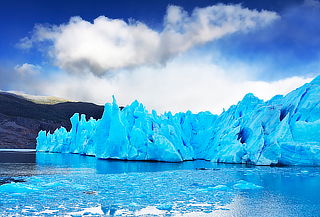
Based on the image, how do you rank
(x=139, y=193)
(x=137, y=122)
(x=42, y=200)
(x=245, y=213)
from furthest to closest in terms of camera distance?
1. (x=137, y=122)
2. (x=139, y=193)
3. (x=42, y=200)
4. (x=245, y=213)

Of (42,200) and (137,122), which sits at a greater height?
(137,122)

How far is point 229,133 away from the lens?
105 ft

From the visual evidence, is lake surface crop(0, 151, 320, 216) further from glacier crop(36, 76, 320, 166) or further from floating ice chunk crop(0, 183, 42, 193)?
glacier crop(36, 76, 320, 166)

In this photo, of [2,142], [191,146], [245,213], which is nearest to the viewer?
[245,213]

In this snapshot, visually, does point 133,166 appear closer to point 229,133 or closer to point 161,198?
point 229,133

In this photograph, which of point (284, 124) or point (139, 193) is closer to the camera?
point (139, 193)

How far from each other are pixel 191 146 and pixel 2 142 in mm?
57520

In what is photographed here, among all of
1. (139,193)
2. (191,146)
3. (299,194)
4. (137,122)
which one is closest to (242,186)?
(299,194)

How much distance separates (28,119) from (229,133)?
268ft

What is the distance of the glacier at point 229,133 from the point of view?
90.1ft

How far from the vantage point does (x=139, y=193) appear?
12977 millimetres

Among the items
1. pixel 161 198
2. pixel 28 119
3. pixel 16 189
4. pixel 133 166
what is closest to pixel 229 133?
pixel 133 166

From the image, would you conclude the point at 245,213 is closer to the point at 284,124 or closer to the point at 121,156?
the point at 284,124

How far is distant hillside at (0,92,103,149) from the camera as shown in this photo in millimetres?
83925
